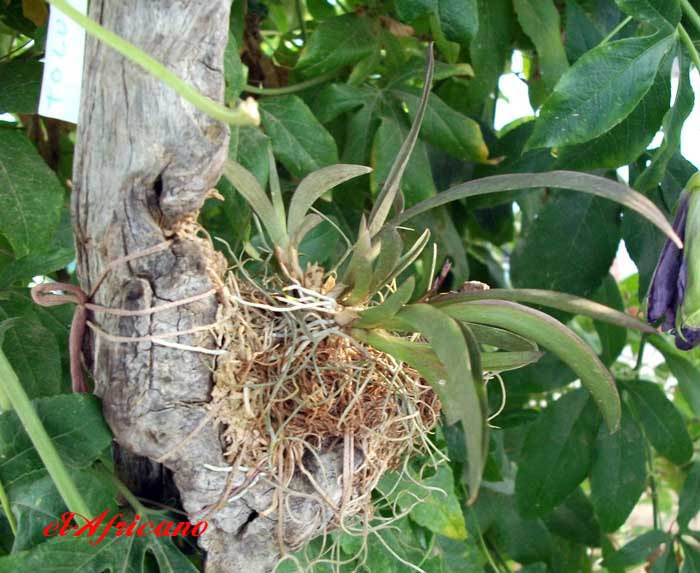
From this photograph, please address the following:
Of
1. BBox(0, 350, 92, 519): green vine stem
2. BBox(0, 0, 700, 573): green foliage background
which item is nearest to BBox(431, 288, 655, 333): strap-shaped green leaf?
BBox(0, 0, 700, 573): green foliage background

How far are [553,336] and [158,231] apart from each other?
0.23m

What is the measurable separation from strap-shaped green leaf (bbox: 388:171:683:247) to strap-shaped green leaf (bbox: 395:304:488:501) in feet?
0.30

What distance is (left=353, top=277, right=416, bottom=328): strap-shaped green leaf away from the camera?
48 cm

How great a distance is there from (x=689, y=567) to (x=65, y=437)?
2.67 feet

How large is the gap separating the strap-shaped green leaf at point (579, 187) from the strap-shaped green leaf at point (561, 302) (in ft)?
0.17

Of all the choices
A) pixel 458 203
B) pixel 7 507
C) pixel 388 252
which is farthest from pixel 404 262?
pixel 458 203

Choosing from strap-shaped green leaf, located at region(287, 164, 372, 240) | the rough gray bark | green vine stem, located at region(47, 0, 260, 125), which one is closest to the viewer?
green vine stem, located at region(47, 0, 260, 125)

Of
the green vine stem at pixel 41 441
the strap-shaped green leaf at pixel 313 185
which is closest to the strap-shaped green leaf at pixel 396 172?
the strap-shaped green leaf at pixel 313 185

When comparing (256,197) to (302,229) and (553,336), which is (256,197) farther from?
(553,336)

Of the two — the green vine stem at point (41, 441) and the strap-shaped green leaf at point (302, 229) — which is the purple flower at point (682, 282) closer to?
the strap-shaped green leaf at point (302, 229)

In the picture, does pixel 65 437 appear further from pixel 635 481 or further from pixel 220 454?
pixel 635 481

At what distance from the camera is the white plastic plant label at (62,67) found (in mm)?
530

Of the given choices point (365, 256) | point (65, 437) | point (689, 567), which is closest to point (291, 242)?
point (365, 256)

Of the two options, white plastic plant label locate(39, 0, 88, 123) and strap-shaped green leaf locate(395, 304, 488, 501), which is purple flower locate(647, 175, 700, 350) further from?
white plastic plant label locate(39, 0, 88, 123)
